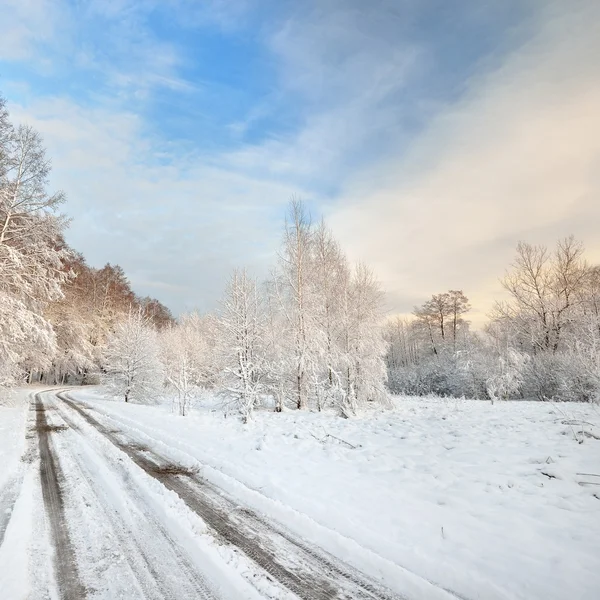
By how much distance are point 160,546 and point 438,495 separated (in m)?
3.78

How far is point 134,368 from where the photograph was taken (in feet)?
74.2

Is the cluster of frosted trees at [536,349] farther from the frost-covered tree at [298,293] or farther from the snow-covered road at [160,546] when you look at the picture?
the snow-covered road at [160,546]

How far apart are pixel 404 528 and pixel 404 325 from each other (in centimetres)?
6922

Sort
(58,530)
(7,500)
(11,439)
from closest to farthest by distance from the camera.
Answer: (58,530), (7,500), (11,439)

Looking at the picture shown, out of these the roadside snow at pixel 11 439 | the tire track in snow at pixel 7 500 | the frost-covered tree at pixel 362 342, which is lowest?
the roadside snow at pixel 11 439

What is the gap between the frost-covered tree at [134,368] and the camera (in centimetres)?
2231

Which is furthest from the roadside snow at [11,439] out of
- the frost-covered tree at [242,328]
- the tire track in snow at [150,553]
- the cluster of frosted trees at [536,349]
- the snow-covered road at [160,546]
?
the cluster of frosted trees at [536,349]

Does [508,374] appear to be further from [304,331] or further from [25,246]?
[25,246]

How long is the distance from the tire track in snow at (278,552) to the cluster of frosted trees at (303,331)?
28.4ft

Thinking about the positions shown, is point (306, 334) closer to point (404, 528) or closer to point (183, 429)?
point (183, 429)

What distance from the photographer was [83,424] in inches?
394

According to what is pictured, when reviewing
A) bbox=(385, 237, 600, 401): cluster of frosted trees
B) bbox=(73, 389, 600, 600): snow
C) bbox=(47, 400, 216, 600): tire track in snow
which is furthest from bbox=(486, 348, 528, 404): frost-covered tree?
bbox=(47, 400, 216, 600): tire track in snow

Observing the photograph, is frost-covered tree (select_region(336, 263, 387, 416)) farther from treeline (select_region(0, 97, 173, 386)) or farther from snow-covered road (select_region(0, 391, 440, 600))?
treeline (select_region(0, 97, 173, 386))

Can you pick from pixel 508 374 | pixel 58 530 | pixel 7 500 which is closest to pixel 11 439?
pixel 7 500
